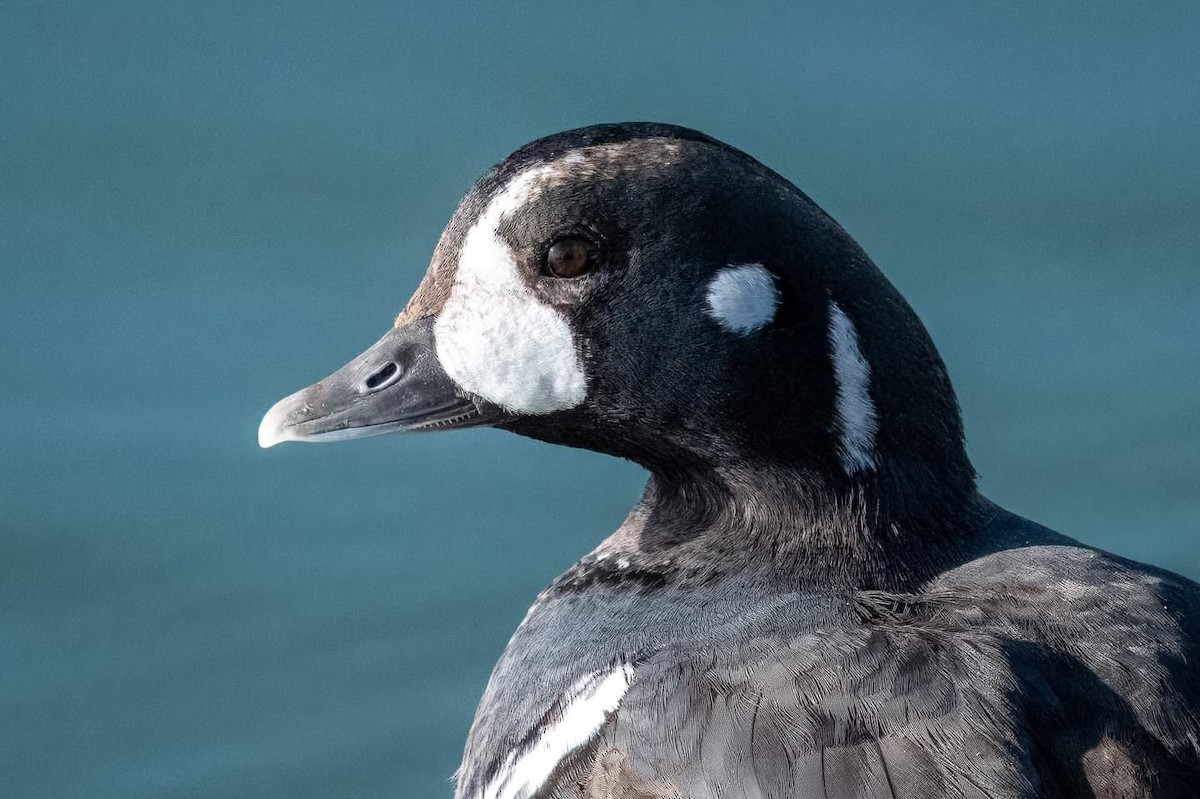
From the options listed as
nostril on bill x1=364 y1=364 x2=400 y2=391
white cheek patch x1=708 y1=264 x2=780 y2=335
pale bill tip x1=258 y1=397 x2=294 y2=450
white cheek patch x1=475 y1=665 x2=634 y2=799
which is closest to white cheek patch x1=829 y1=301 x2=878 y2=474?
white cheek patch x1=708 y1=264 x2=780 y2=335

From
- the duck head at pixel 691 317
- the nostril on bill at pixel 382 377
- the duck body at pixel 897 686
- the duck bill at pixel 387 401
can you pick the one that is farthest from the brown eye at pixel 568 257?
the duck body at pixel 897 686

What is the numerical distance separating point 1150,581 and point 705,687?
2.88ft

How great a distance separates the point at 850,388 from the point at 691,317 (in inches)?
13.4

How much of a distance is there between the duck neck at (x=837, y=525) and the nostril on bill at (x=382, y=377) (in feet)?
2.15

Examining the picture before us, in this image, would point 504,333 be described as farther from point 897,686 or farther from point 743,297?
point 897,686

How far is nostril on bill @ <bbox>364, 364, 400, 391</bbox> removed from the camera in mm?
4207

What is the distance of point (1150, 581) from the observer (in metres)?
3.75

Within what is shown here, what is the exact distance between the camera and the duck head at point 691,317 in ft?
12.6

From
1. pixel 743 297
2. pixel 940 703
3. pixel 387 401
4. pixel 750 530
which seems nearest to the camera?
pixel 940 703

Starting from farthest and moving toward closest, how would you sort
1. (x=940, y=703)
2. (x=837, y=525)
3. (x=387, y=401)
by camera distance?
(x=387, y=401), (x=837, y=525), (x=940, y=703)

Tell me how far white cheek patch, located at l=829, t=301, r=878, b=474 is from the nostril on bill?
3.13 ft

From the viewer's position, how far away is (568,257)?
388 centimetres

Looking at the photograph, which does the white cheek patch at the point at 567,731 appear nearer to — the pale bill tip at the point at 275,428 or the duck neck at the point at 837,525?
the duck neck at the point at 837,525

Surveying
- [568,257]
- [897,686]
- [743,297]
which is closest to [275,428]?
[568,257]
